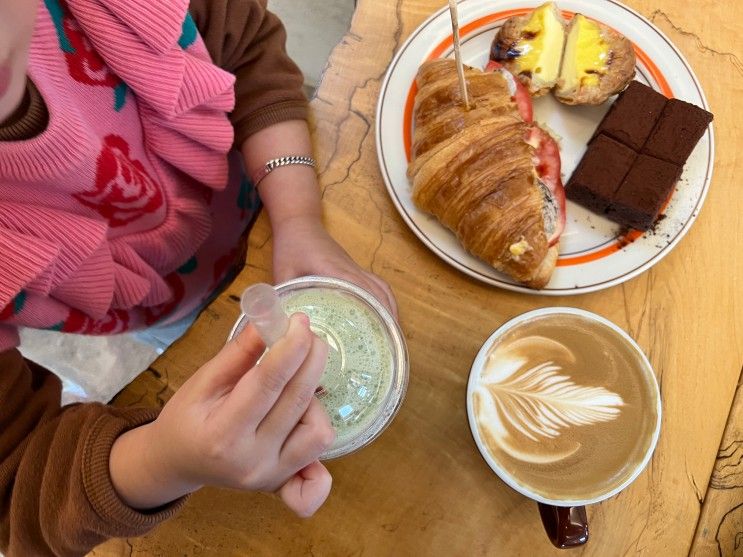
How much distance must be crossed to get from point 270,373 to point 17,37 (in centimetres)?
31

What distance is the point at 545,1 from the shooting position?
886 millimetres

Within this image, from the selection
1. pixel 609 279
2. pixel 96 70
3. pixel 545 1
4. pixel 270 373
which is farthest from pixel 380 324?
pixel 545 1

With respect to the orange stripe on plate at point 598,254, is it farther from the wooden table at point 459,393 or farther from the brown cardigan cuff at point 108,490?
the brown cardigan cuff at point 108,490

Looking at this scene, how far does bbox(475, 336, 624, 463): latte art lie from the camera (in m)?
0.65

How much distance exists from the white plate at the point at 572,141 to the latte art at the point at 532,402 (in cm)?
13

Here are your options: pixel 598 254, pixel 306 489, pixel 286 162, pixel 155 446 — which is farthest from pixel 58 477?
pixel 598 254

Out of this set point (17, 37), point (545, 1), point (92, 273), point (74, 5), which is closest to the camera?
point (17, 37)

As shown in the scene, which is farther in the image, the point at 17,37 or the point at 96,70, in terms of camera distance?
Answer: the point at 96,70

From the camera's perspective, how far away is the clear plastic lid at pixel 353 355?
610 mm

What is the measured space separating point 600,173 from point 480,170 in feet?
0.56

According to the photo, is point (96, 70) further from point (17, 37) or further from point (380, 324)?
point (380, 324)

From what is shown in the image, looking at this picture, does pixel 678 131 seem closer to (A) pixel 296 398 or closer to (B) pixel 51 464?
(A) pixel 296 398

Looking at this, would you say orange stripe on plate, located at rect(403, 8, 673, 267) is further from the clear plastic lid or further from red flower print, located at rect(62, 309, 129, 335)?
red flower print, located at rect(62, 309, 129, 335)

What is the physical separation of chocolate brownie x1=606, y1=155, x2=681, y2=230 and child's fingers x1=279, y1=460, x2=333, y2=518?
54 cm
